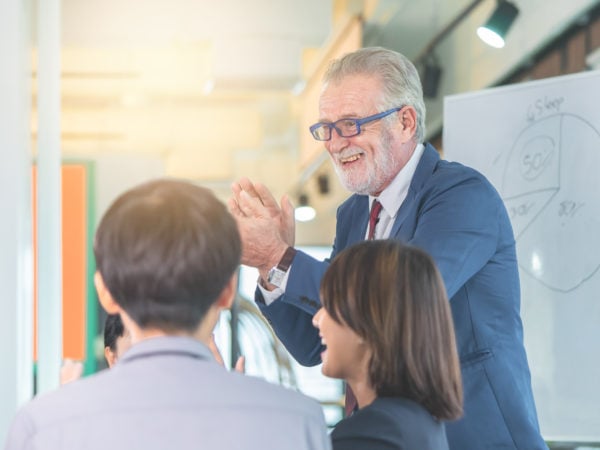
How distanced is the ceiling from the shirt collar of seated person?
4318mm

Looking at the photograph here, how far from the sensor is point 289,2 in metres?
6.23

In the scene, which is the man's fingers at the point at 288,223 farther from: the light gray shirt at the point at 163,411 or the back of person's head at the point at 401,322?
the light gray shirt at the point at 163,411

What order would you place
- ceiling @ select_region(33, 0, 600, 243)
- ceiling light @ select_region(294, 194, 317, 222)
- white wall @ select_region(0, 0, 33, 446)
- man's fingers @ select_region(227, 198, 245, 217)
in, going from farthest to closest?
ceiling light @ select_region(294, 194, 317, 222), ceiling @ select_region(33, 0, 600, 243), white wall @ select_region(0, 0, 33, 446), man's fingers @ select_region(227, 198, 245, 217)

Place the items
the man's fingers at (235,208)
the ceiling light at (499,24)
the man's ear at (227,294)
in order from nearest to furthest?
1. the man's ear at (227,294)
2. the man's fingers at (235,208)
3. the ceiling light at (499,24)

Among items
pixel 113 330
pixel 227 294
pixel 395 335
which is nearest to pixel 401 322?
pixel 395 335

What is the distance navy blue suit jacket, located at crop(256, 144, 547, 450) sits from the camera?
2.02 m

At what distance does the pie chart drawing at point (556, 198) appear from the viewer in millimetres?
2941

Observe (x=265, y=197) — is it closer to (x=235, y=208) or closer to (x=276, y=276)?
(x=235, y=208)

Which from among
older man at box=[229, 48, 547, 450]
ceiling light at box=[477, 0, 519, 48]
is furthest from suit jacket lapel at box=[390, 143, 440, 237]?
ceiling light at box=[477, 0, 519, 48]

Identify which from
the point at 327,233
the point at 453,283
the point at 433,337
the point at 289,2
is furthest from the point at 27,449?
the point at 327,233

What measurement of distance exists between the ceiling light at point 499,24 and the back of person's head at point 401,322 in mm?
2763

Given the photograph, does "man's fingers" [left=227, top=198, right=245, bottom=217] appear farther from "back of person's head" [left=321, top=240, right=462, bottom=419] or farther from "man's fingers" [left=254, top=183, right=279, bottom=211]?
"back of person's head" [left=321, top=240, right=462, bottom=419]

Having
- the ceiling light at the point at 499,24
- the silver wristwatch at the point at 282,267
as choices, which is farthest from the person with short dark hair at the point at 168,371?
the ceiling light at the point at 499,24

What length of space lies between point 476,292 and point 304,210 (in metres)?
8.64
